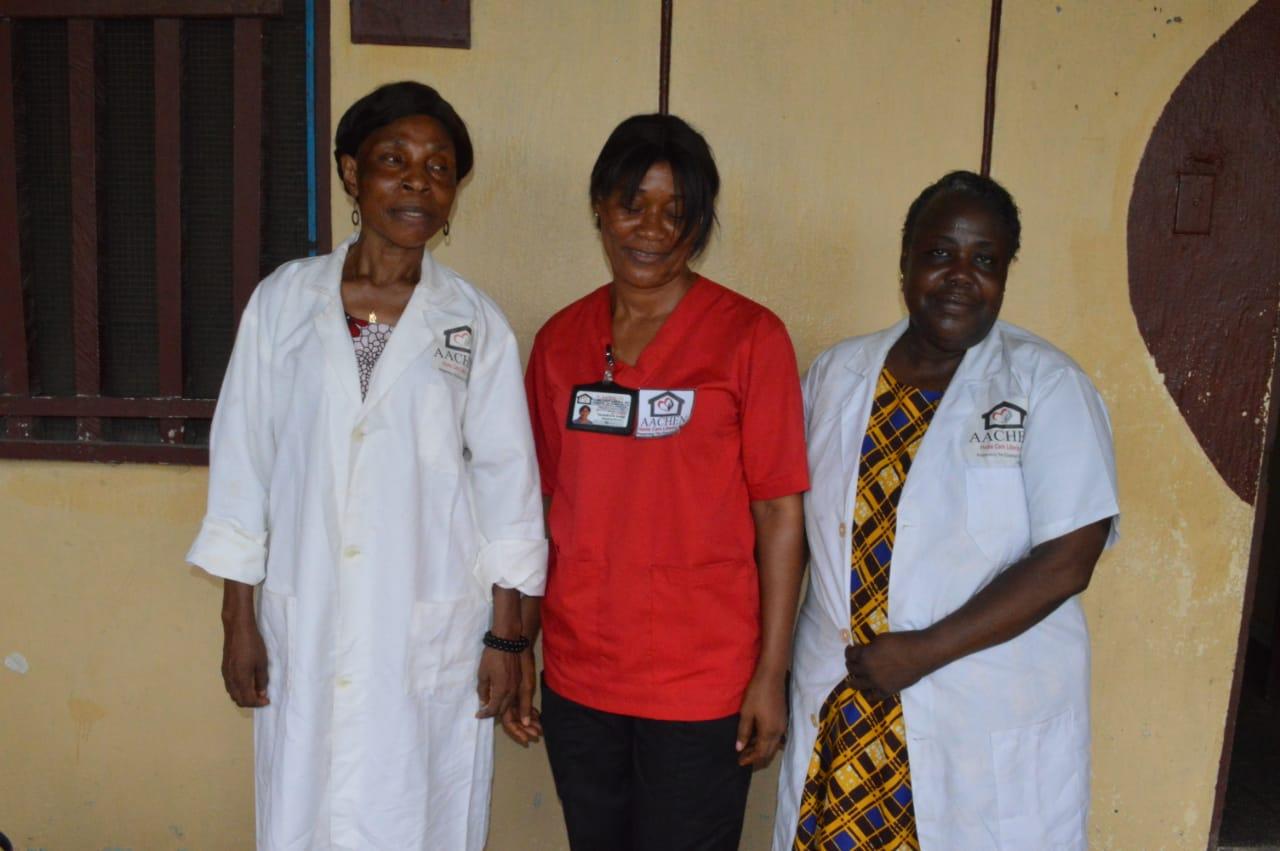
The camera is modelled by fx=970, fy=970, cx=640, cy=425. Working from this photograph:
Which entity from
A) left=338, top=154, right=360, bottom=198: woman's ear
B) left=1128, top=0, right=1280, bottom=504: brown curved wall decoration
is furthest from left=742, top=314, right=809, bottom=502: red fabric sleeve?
left=1128, top=0, right=1280, bottom=504: brown curved wall decoration

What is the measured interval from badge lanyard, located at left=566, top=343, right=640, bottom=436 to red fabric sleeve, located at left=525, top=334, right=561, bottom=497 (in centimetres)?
10

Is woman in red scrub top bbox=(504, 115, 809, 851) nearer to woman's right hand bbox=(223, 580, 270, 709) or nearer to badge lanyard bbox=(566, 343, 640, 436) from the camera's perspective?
badge lanyard bbox=(566, 343, 640, 436)

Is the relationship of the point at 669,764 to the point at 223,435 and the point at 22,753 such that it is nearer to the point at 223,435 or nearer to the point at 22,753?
the point at 223,435

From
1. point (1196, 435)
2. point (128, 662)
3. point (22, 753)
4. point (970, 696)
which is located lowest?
point (22, 753)

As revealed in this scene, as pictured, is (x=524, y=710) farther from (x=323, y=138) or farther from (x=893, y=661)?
(x=323, y=138)

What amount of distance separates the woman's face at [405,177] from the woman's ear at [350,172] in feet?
0.14

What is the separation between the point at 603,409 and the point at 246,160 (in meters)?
1.26

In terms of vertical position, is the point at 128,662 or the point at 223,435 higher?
the point at 223,435

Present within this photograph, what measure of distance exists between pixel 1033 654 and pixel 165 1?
2.46m

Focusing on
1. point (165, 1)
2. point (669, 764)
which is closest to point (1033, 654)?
point (669, 764)

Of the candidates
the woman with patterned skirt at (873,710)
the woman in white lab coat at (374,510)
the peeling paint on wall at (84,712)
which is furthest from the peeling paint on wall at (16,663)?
the woman with patterned skirt at (873,710)

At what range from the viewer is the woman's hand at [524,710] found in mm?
1994

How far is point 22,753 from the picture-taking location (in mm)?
2637

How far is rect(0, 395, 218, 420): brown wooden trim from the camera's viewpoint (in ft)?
8.20
